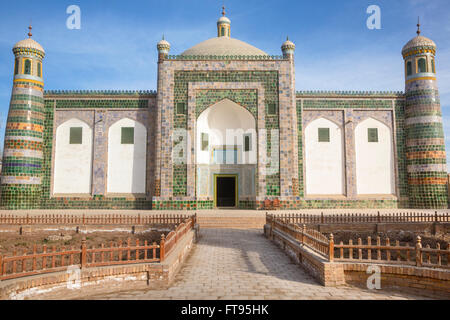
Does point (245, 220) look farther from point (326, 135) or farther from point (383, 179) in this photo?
point (383, 179)

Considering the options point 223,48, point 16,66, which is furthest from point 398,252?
point 16,66

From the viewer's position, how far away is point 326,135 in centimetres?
1934

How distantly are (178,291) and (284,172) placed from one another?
13.1 m

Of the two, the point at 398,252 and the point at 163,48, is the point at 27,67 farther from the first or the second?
the point at 398,252

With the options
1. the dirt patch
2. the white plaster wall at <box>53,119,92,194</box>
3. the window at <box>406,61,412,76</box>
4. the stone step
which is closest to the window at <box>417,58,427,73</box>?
A: the window at <box>406,61,412,76</box>

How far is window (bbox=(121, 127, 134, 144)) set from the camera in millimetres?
19047

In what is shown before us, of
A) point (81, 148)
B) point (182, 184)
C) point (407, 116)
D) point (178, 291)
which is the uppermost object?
point (407, 116)

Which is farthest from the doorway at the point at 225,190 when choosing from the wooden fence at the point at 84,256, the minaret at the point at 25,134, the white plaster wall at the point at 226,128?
the wooden fence at the point at 84,256

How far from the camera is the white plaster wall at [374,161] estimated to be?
1902 centimetres

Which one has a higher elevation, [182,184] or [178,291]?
[182,184]

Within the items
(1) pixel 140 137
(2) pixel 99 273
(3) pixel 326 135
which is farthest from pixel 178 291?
(3) pixel 326 135

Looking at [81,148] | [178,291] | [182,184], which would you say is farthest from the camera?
[81,148]

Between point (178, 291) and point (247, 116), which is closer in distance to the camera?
point (178, 291)
